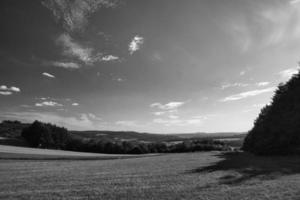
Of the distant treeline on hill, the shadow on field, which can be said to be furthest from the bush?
the shadow on field

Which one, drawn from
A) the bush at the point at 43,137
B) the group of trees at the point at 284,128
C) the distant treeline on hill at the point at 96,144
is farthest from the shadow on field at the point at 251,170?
the bush at the point at 43,137

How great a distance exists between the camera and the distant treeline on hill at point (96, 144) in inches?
2694

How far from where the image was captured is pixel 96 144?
2889 inches

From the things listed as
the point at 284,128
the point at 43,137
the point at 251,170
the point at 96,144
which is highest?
the point at 284,128

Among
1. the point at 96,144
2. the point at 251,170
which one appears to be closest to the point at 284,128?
the point at 251,170

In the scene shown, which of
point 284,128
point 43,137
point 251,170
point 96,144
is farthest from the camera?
point 43,137

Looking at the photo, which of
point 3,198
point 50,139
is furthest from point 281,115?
point 50,139

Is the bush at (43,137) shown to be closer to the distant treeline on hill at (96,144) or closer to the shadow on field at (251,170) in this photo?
the distant treeline on hill at (96,144)

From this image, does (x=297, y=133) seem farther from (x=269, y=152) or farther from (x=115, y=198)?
(x=115, y=198)

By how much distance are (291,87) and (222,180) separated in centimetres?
2652

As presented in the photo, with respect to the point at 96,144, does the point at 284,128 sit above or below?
above

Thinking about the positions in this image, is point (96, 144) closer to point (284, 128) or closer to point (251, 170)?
point (284, 128)

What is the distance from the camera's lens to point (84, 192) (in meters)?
10.6

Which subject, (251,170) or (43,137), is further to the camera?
(43,137)
